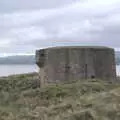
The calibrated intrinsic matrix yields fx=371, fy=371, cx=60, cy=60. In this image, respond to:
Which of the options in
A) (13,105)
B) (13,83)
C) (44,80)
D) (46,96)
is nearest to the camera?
(13,105)

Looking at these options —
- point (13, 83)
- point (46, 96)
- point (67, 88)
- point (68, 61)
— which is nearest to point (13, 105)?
point (46, 96)

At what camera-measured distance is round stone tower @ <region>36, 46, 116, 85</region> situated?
579 inches

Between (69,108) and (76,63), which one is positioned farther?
(76,63)

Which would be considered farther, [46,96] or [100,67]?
[100,67]

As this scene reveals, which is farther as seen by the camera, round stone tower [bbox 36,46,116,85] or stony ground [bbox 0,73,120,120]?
round stone tower [bbox 36,46,116,85]

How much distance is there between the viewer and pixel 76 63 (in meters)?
14.8

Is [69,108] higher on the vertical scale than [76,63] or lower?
lower

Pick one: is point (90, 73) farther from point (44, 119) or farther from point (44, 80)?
point (44, 119)

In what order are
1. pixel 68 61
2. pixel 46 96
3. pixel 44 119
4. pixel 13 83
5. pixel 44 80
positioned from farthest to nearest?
1. pixel 13 83
2. pixel 44 80
3. pixel 68 61
4. pixel 46 96
5. pixel 44 119

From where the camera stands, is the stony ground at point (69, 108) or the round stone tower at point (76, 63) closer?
the stony ground at point (69, 108)

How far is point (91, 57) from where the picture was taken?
14.9m

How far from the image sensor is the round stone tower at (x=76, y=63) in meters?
14.7

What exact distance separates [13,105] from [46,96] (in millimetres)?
1448

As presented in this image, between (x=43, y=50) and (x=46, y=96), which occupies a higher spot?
(x=43, y=50)
